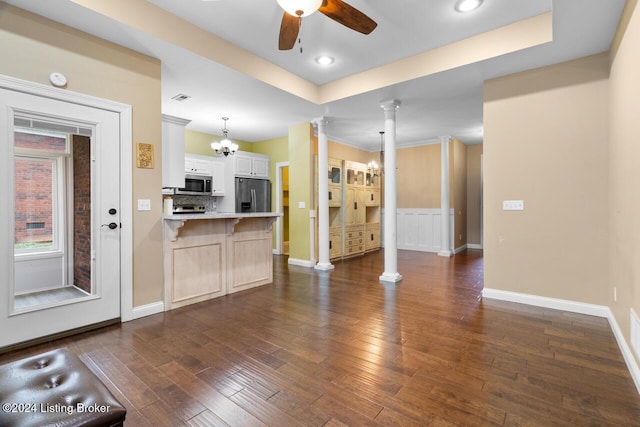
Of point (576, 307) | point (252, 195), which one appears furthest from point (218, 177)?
point (576, 307)

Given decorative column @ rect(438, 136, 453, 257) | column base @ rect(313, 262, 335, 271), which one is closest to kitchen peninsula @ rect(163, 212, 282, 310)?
column base @ rect(313, 262, 335, 271)

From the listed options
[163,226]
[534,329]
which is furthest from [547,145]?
[163,226]

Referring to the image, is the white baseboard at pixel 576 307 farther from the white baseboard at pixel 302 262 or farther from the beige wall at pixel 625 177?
the white baseboard at pixel 302 262

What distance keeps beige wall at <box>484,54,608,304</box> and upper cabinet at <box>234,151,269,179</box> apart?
4965 millimetres

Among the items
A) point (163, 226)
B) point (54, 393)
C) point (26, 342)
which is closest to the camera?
point (54, 393)

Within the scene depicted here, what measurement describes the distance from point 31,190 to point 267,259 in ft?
9.04

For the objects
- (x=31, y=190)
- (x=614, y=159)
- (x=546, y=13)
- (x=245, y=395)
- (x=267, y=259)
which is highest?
(x=546, y=13)

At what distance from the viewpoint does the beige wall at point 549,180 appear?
323 centimetres

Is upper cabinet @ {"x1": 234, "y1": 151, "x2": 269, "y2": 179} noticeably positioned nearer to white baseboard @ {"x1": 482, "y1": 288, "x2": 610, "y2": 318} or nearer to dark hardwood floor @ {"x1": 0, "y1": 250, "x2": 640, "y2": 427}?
dark hardwood floor @ {"x1": 0, "y1": 250, "x2": 640, "y2": 427}

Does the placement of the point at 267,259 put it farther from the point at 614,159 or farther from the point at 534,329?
the point at 614,159

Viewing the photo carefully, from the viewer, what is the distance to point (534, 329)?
290cm

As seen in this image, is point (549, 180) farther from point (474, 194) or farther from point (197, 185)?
point (197, 185)

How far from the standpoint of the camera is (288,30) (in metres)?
2.60

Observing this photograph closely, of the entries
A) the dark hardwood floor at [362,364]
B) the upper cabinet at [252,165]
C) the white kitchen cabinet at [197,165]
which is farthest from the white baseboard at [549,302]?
the white kitchen cabinet at [197,165]
